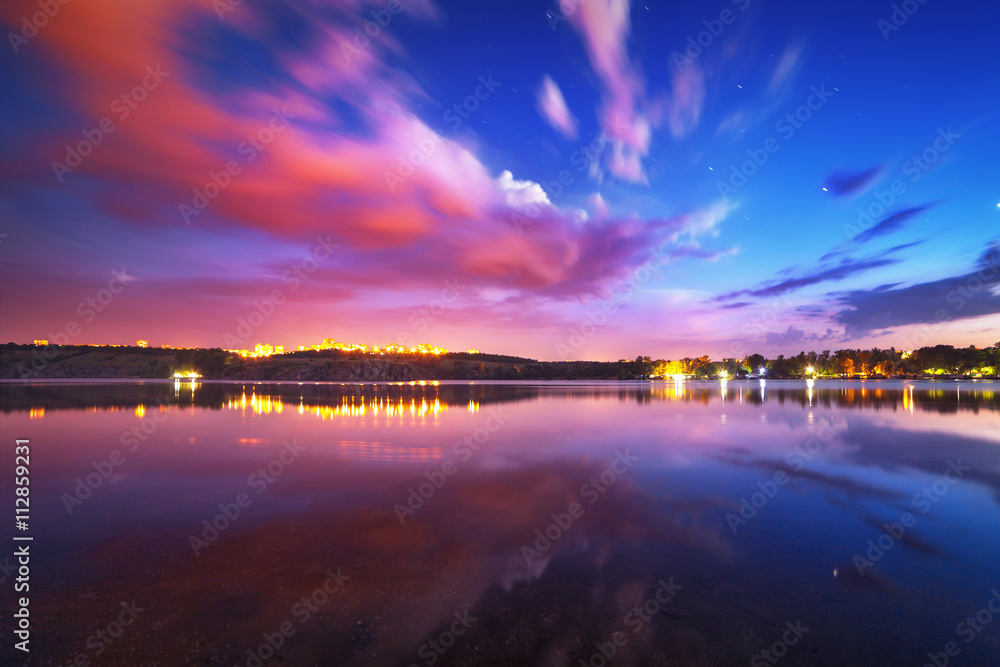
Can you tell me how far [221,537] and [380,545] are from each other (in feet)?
11.5

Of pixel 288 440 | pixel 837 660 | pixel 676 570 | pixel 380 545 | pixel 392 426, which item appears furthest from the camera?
pixel 392 426

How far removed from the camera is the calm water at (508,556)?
572 centimetres

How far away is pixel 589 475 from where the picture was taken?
15.0 meters

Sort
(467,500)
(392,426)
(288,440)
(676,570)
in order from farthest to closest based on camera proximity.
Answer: (392,426)
(288,440)
(467,500)
(676,570)

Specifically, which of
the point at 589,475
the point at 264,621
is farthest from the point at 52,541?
the point at 589,475

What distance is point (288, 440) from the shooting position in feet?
70.9

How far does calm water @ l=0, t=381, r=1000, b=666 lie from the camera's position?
5719 mm

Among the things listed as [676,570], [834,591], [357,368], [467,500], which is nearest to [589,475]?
[467,500]

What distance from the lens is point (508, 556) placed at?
8.31 meters

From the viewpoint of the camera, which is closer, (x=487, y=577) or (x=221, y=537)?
(x=487, y=577)

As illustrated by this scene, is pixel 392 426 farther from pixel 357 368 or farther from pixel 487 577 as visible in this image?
pixel 357 368

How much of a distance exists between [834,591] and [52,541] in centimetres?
1444

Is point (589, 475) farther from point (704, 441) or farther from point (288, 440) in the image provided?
point (288, 440)

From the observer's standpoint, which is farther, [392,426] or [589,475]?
[392,426]
